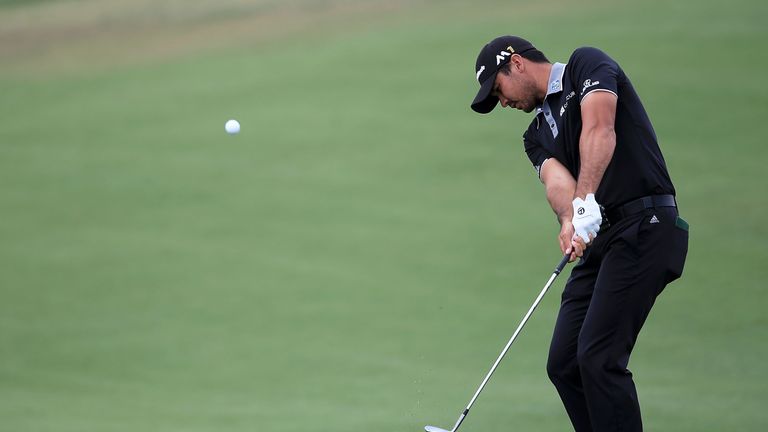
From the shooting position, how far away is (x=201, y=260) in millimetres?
8172

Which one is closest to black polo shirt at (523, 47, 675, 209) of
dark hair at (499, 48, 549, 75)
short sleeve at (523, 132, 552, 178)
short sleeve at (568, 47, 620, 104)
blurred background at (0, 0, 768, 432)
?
short sleeve at (568, 47, 620, 104)

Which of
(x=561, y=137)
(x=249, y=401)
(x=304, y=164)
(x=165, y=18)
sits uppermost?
(x=165, y=18)

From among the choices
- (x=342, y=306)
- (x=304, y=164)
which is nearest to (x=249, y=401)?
(x=342, y=306)

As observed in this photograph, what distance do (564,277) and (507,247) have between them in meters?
0.56

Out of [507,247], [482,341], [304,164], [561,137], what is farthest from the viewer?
[304,164]

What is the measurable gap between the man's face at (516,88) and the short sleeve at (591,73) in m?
0.20

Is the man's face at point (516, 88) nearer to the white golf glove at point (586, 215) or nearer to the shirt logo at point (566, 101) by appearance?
the shirt logo at point (566, 101)

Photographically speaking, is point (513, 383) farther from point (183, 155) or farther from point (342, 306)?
point (183, 155)

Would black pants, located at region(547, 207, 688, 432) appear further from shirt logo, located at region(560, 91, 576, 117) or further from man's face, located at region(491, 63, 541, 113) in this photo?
man's face, located at region(491, 63, 541, 113)

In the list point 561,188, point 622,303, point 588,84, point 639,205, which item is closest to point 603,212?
point 639,205

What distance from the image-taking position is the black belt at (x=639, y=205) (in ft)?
14.2

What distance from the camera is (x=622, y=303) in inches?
168

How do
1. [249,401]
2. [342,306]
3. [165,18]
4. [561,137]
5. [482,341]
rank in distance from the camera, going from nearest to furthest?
[561,137] < [249,401] < [482,341] < [342,306] < [165,18]

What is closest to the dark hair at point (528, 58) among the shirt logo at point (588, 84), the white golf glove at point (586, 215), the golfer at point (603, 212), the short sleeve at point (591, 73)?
the golfer at point (603, 212)
